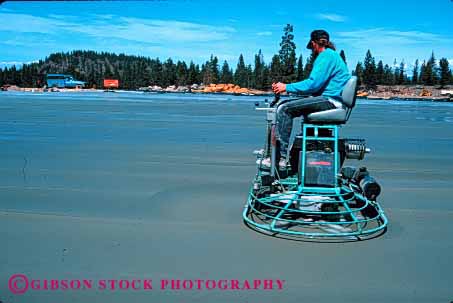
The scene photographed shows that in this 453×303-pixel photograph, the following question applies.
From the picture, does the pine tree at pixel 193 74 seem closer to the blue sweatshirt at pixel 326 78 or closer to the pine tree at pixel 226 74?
the pine tree at pixel 226 74

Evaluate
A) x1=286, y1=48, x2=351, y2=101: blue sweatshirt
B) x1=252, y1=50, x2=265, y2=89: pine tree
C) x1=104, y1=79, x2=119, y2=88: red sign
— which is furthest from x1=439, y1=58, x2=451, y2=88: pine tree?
x1=286, y1=48, x2=351, y2=101: blue sweatshirt

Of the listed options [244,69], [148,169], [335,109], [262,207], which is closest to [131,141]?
[148,169]

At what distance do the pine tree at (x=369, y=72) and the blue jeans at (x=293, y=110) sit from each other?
11235 cm

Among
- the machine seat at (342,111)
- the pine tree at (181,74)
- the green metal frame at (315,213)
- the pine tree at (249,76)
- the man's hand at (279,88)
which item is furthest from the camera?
the pine tree at (181,74)

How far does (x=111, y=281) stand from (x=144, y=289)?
0.93 feet

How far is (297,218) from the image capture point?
4.82 meters

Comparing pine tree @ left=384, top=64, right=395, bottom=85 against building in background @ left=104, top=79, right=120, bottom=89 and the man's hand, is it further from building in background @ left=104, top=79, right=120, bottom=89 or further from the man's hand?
the man's hand

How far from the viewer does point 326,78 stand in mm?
4629

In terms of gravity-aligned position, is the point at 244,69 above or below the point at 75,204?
above

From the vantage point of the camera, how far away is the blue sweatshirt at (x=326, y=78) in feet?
15.0

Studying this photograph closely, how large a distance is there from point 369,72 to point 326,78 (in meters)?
116

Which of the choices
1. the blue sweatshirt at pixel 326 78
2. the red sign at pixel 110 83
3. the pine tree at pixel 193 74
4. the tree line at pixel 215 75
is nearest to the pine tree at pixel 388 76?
the tree line at pixel 215 75

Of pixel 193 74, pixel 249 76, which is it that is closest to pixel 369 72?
pixel 249 76

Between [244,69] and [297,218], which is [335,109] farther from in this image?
[244,69]
